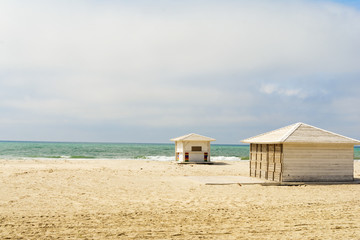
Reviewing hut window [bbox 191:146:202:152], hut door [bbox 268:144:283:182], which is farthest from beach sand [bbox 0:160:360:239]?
hut window [bbox 191:146:202:152]

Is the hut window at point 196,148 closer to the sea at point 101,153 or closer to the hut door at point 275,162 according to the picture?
the sea at point 101,153

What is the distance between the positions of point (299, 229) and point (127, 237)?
335cm

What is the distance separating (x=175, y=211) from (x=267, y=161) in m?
7.85

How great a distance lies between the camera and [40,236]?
21.1ft

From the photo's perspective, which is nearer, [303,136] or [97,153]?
[303,136]

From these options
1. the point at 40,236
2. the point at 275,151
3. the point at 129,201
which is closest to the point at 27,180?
the point at 129,201

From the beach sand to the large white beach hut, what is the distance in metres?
0.97

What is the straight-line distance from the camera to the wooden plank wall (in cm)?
1466

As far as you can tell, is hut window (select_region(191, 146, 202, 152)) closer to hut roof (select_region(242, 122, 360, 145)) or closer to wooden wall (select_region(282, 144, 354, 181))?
hut roof (select_region(242, 122, 360, 145))

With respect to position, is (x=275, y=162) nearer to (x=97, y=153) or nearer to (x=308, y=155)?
(x=308, y=155)

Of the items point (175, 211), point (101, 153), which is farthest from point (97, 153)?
point (175, 211)

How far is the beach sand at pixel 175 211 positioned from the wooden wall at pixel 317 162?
915 millimetres

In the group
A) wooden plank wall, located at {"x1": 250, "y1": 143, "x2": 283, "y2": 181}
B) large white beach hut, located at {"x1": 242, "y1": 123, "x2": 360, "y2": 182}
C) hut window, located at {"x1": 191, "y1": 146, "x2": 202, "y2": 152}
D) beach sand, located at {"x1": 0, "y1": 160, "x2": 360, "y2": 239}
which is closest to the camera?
beach sand, located at {"x1": 0, "y1": 160, "x2": 360, "y2": 239}

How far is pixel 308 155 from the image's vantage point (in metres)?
14.7
